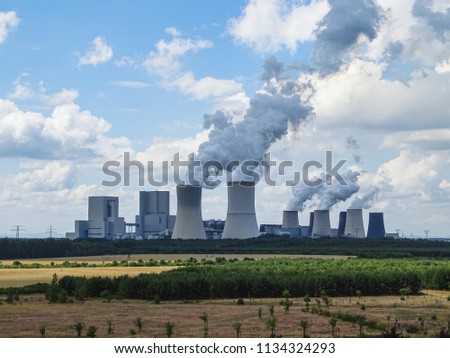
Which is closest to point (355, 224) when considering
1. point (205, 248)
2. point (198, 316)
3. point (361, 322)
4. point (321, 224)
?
point (321, 224)

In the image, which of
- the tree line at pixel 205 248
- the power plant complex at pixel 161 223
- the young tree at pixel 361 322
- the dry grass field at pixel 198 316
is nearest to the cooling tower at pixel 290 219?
the power plant complex at pixel 161 223

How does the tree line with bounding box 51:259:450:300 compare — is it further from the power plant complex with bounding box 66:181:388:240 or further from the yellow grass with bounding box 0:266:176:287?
the power plant complex with bounding box 66:181:388:240

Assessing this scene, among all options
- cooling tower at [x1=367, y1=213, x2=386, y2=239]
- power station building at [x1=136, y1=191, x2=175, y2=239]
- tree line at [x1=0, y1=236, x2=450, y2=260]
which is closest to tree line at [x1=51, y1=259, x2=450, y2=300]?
tree line at [x1=0, y1=236, x2=450, y2=260]

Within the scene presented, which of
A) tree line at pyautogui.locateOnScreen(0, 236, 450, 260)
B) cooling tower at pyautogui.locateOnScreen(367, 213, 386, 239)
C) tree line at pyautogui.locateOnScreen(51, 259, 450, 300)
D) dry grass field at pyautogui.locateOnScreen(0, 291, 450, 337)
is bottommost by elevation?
dry grass field at pyautogui.locateOnScreen(0, 291, 450, 337)

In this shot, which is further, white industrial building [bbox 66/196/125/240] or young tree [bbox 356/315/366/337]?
white industrial building [bbox 66/196/125/240]

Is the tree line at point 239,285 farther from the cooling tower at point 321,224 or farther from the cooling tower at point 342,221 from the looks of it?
the cooling tower at point 342,221
